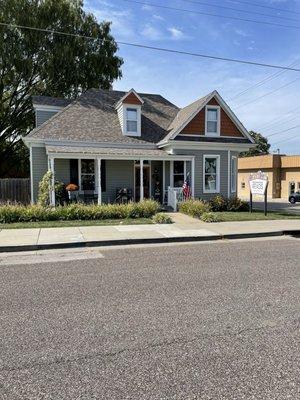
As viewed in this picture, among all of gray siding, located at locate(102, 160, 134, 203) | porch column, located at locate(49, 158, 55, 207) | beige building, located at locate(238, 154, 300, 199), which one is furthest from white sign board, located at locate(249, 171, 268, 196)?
beige building, located at locate(238, 154, 300, 199)

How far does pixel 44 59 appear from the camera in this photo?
28.9 meters

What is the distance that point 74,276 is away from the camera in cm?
706

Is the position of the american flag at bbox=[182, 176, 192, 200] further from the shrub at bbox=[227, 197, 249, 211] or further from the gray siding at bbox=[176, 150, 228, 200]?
the shrub at bbox=[227, 197, 249, 211]

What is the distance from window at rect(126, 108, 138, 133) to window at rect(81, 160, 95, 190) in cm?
318

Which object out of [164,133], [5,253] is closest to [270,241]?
[5,253]

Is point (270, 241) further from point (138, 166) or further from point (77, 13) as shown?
point (77, 13)

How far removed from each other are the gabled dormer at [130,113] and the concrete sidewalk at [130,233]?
880cm

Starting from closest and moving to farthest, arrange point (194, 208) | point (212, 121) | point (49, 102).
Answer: point (194, 208) < point (212, 121) < point (49, 102)

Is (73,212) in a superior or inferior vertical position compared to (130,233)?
superior

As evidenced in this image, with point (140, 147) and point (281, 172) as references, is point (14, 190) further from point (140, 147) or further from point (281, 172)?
point (281, 172)

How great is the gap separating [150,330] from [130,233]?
24.9 ft

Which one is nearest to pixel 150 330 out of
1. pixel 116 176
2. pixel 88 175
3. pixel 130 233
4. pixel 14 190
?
pixel 130 233

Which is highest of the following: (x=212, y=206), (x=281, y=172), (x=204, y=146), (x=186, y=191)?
(x=204, y=146)

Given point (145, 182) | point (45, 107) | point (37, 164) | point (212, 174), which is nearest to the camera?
point (37, 164)
